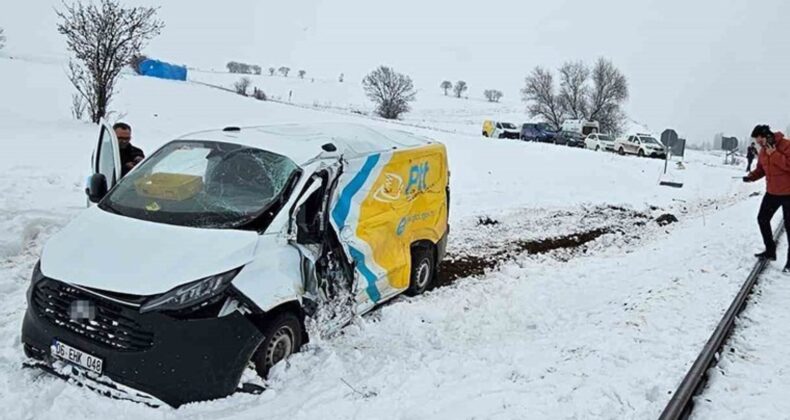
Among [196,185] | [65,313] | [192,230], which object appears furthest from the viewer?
[196,185]

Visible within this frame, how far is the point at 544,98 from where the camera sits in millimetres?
73750

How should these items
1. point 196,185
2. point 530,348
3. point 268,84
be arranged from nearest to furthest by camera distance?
point 196,185 → point 530,348 → point 268,84

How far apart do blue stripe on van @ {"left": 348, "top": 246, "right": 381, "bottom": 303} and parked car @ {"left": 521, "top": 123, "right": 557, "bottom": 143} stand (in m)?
38.8

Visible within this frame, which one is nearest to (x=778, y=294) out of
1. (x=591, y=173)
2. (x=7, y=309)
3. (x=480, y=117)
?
(x=7, y=309)

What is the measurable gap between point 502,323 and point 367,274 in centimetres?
150

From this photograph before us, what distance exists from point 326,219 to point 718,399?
327 centimetres

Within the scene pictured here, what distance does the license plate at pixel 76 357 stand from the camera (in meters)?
3.89

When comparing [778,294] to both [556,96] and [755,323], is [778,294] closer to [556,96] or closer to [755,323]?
[755,323]

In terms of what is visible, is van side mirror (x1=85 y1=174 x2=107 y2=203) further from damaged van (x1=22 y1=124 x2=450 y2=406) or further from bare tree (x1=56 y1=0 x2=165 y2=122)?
bare tree (x1=56 y1=0 x2=165 y2=122)

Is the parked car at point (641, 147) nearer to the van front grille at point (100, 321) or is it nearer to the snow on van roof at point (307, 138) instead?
the snow on van roof at point (307, 138)

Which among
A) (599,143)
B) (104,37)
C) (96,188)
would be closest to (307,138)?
(96,188)

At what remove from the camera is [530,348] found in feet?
17.7

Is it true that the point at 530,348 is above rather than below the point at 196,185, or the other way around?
below

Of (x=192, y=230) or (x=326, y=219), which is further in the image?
(x=326, y=219)
